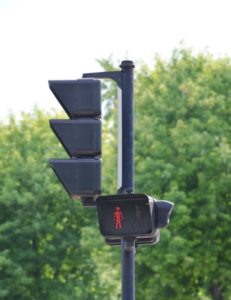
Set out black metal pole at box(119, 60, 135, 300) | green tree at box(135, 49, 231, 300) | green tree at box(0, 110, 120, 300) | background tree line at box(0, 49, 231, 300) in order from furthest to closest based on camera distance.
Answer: green tree at box(0, 110, 120, 300)
background tree line at box(0, 49, 231, 300)
green tree at box(135, 49, 231, 300)
black metal pole at box(119, 60, 135, 300)

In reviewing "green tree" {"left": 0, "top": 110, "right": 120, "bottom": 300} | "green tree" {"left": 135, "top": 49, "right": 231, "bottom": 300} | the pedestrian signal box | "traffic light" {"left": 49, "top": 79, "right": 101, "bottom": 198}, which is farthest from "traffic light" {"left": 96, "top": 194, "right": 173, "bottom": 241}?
"green tree" {"left": 0, "top": 110, "right": 120, "bottom": 300}

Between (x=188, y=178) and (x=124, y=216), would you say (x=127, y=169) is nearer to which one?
(x=124, y=216)

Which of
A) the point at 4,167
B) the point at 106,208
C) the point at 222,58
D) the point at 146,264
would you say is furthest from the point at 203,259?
the point at 106,208

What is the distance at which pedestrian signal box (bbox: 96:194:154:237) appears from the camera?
685 cm

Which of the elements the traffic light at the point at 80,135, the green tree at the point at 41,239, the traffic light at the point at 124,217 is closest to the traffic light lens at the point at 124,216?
the traffic light at the point at 124,217

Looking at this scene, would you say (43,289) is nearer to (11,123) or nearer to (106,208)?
(11,123)

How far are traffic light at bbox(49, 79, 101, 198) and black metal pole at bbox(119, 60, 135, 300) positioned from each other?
24 cm

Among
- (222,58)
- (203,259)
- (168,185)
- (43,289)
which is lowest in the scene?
(43,289)

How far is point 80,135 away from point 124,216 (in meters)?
0.65

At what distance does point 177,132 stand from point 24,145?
12.4m

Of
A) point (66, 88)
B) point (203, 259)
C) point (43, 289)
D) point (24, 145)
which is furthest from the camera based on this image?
point (24, 145)

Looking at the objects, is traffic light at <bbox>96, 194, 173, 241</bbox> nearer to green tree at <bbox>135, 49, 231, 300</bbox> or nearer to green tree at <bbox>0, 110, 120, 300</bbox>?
green tree at <bbox>135, 49, 231, 300</bbox>

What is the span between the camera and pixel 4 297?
41.8 m

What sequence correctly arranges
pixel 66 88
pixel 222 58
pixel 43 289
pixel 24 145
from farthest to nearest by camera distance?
1. pixel 24 145
2. pixel 43 289
3. pixel 222 58
4. pixel 66 88
